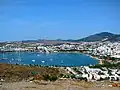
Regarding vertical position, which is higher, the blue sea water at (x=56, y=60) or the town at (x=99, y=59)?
the town at (x=99, y=59)

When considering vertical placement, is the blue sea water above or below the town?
below

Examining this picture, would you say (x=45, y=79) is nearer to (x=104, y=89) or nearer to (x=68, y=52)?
(x=104, y=89)

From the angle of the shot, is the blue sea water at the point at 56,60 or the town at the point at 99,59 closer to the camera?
the town at the point at 99,59

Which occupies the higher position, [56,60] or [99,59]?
[99,59]

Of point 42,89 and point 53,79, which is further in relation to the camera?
point 53,79

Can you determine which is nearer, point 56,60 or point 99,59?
point 99,59

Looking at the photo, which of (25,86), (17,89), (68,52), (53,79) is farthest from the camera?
(68,52)

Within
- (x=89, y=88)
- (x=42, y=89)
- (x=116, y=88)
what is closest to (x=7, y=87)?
(x=42, y=89)

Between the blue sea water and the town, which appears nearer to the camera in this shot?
the town

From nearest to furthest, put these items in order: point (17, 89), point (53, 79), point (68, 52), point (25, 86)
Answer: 1. point (17, 89)
2. point (25, 86)
3. point (53, 79)
4. point (68, 52)
